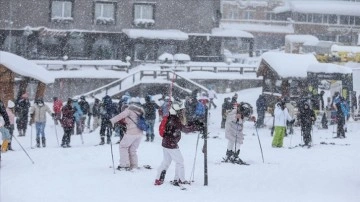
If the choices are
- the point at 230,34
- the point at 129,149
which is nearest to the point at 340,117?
the point at 129,149

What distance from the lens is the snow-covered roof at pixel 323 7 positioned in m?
15.9

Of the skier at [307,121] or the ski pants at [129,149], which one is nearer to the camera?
the ski pants at [129,149]

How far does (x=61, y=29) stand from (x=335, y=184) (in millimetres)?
28102

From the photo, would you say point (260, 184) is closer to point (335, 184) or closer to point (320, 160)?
point (335, 184)

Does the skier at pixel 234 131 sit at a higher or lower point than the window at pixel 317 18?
lower

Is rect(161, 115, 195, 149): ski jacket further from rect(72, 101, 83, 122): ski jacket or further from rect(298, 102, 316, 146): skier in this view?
rect(72, 101, 83, 122): ski jacket

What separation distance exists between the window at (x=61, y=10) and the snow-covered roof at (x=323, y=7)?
1537 cm

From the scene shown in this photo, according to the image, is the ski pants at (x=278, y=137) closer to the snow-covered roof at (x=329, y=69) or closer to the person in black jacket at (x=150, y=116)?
the person in black jacket at (x=150, y=116)

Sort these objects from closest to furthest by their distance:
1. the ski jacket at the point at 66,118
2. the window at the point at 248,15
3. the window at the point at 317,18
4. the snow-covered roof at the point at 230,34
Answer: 1. the ski jacket at the point at 66,118
2. the window at the point at 317,18
3. the snow-covered roof at the point at 230,34
4. the window at the point at 248,15

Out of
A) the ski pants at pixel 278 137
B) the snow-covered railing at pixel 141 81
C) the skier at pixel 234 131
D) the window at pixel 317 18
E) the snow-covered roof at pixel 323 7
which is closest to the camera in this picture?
the skier at pixel 234 131

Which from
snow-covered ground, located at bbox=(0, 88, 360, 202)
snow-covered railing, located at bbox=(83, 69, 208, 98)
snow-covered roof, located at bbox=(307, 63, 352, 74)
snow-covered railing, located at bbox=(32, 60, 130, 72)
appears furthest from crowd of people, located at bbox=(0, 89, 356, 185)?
snow-covered railing, located at bbox=(32, 60, 130, 72)

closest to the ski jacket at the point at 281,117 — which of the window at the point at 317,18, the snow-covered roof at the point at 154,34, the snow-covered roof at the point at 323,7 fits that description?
the snow-covered roof at the point at 323,7

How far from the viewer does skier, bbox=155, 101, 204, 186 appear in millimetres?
8328

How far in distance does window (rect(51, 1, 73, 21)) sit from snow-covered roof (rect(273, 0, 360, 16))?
50.4 ft
